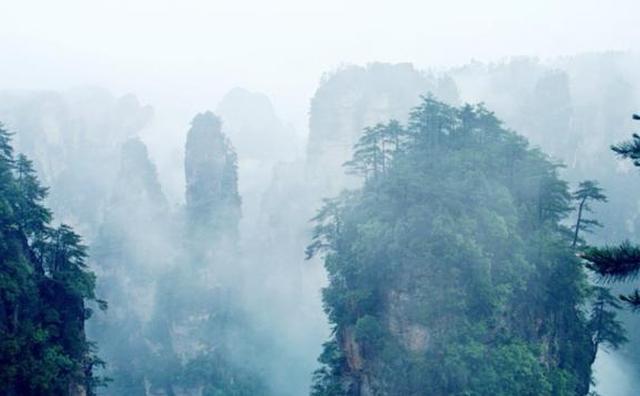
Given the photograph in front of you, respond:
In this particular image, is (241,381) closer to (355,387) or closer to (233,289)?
(233,289)

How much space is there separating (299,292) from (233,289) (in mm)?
7743

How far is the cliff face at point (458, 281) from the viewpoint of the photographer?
31.3 m

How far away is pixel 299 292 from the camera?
72.6 metres

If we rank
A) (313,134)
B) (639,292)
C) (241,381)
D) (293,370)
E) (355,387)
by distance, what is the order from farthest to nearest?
(313,134)
(293,370)
(241,381)
(355,387)
(639,292)

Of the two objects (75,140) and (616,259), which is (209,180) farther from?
(616,259)

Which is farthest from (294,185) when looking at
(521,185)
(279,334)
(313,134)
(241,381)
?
(521,185)

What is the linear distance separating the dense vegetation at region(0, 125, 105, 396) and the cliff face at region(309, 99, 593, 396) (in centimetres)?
1431

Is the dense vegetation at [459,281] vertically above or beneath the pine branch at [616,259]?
above

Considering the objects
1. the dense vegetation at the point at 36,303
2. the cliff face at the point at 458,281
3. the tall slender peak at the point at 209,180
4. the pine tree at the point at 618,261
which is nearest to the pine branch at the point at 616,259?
the pine tree at the point at 618,261

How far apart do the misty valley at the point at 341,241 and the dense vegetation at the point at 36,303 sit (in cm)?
12

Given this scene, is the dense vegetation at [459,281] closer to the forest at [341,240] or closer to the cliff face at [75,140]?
the forest at [341,240]

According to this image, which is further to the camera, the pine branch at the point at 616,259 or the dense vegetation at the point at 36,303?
the dense vegetation at the point at 36,303

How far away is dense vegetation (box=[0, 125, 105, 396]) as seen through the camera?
25578 mm

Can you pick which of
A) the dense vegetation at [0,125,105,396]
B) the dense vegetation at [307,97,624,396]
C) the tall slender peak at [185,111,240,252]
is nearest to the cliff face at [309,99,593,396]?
the dense vegetation at [307,97,624,396]
